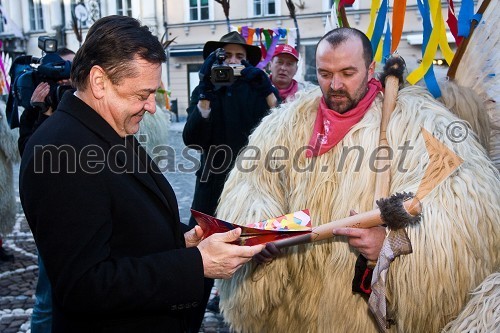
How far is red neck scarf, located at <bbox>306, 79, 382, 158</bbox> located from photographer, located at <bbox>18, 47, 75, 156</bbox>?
1860 mm

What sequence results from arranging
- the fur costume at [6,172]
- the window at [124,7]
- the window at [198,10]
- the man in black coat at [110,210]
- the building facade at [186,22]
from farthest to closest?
the window at [124,7]
the window at [198,10]
the building facade at [186,22]
the fur costume at [6,172]
the man in black coat at [110,210]

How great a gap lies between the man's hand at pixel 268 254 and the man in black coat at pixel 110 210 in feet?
1.06

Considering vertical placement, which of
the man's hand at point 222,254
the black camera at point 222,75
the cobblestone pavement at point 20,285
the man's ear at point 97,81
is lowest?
the cobblestone pavement at point 20,285

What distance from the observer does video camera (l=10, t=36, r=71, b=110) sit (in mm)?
3133

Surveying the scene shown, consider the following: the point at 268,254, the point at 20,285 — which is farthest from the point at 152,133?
the point at 268,254

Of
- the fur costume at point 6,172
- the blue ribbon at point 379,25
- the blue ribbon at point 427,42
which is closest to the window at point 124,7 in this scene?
the fur costume at point 6,172

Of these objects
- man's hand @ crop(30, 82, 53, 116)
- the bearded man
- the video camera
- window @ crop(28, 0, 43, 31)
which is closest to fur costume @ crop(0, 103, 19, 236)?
the video camera

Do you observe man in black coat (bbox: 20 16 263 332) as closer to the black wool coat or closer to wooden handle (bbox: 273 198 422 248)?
wooden handle (bbox: 273 198 422 248)

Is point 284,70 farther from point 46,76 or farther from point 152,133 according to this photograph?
point 46,76

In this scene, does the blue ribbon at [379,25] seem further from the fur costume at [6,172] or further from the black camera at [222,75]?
the fur costume at [6,172]

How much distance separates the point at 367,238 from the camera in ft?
6.04

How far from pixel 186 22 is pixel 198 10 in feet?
2.34

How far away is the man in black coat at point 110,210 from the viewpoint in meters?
1.30

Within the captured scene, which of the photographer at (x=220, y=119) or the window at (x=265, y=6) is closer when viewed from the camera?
the photographer at (x=220, y=119)
